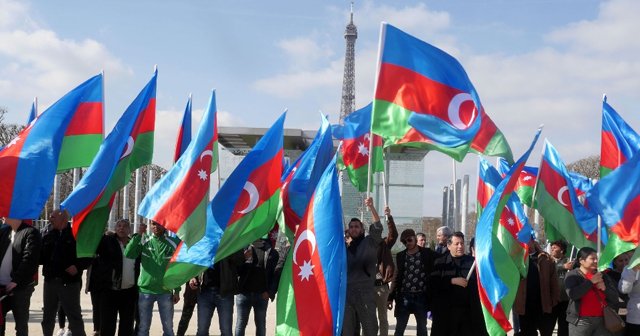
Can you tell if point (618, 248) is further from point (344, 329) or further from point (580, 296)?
point (344, 329)

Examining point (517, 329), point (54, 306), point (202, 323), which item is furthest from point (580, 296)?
point (54, 306)

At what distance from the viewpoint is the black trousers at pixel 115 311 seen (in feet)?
34.0

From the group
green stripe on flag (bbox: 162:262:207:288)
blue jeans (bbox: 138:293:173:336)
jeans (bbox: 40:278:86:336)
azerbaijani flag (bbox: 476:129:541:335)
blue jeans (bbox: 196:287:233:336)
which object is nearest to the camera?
azerbaijani flag (bbox: 476:129:541:335)

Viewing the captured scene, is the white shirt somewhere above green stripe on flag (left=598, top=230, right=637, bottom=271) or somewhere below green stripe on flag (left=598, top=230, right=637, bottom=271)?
below

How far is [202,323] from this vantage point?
10.4 m

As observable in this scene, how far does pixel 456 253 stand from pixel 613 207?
5.83ft

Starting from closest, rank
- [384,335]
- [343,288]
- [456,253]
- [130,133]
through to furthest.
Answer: [343,288], [456,253], [130,133], [384,335]

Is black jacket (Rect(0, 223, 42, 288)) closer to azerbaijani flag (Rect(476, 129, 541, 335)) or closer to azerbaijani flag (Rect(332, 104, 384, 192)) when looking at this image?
azerbaijani flag (Rect(332, 104, 384, 192))

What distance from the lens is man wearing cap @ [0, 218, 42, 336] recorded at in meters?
9.05

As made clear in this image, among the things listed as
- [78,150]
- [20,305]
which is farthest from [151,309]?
[78,150]

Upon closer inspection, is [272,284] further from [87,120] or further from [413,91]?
[413,91]

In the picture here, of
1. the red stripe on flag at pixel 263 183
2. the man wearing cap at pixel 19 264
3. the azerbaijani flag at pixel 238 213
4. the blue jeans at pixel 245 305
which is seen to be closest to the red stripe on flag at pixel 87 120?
the man wearing cap at pixel 19 264

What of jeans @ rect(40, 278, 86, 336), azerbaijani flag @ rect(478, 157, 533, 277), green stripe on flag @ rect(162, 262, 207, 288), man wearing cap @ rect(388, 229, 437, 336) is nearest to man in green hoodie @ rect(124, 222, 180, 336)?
jeans @ rect(40, 278, 86, 336)

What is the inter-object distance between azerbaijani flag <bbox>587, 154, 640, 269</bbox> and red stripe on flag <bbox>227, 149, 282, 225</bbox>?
3.56 meters
